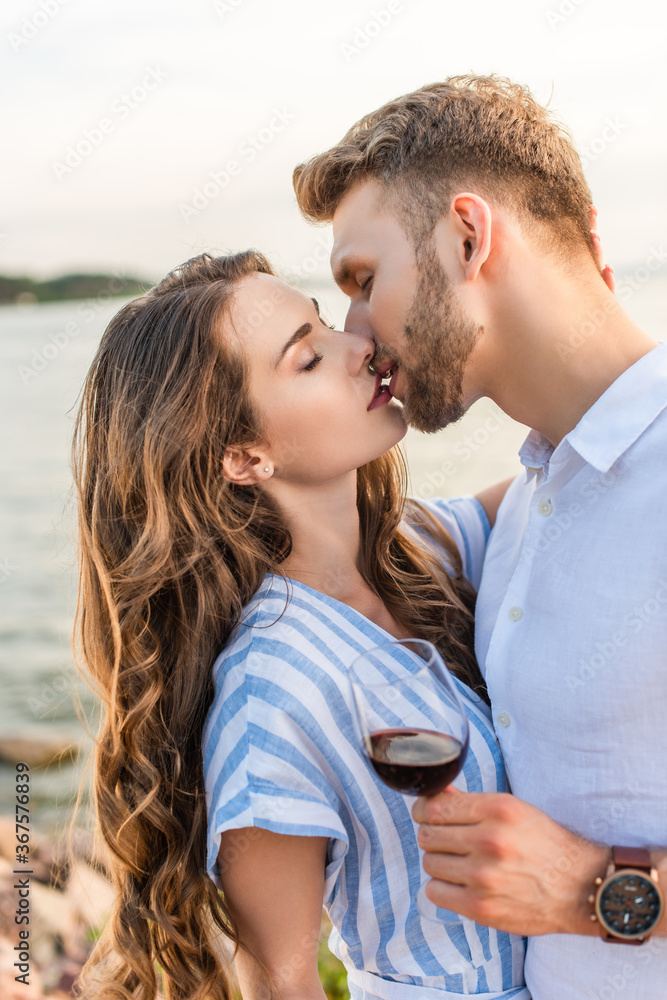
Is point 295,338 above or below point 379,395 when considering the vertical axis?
above

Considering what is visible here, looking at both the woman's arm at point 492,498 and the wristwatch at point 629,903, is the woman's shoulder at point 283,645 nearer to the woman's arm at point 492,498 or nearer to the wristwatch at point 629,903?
the wristwatch at point 629,903

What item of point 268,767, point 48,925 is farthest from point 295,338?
point 48,925

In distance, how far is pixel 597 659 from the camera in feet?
6.02

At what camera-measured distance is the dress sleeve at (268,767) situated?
189 centimetres

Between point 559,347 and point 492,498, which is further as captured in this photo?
point 492,498

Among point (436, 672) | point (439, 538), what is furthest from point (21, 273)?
point (436, 672)

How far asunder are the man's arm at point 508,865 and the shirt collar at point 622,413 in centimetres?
82

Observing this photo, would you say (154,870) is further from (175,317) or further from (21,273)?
(21,273)

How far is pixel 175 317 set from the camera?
2309 millimetres

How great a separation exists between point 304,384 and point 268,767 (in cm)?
105

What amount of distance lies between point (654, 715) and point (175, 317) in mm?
1616
